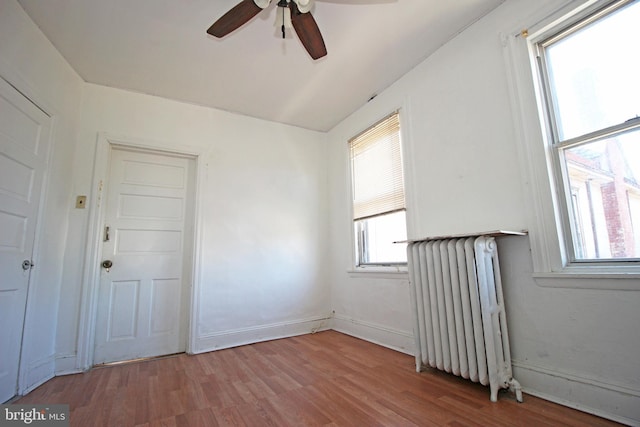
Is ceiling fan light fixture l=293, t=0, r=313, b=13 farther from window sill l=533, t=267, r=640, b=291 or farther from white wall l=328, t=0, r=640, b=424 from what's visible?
window sill l=533, t=267, r=640, b=291

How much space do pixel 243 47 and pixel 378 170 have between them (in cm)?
182

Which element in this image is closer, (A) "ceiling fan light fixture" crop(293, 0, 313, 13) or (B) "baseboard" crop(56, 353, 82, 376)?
(A) "ceiling fan light fixture" crop(293, 0, 313, 13)

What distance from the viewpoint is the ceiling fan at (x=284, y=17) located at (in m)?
1.79

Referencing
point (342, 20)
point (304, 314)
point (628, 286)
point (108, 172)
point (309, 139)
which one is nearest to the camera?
point (628, 286)

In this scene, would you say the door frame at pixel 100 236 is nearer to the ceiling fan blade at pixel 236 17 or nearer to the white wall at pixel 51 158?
the white wall at pixel 51 158

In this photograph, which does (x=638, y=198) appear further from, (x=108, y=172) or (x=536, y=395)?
(x=108, y=172)

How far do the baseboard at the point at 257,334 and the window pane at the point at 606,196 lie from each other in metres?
2.79

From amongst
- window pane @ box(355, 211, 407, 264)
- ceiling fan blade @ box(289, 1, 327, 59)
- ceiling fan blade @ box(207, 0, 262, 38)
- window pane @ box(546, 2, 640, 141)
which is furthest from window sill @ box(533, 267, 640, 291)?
ceiling fan blade @ box(207, 0, 262, 38)

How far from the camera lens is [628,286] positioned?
1.56 meters

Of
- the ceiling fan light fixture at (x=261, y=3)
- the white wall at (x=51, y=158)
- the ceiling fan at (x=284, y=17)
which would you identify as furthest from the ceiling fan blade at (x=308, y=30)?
the white wall at (x=51, y=158)

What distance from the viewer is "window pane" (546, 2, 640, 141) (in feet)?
5.54

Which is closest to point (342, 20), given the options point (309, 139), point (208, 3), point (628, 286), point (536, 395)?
point (208, 3)

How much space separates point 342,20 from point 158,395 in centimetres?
305

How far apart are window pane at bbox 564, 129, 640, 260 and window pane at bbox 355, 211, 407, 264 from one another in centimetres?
140
